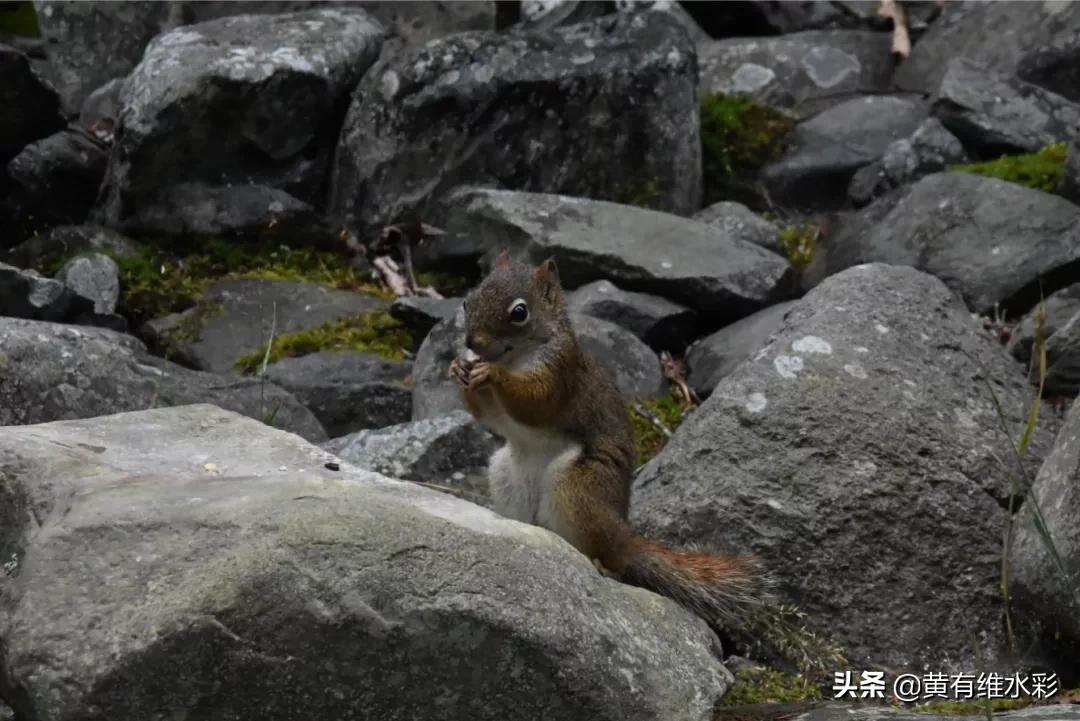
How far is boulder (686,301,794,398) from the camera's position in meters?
7.95

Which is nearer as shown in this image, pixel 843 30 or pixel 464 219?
pixel 464 219

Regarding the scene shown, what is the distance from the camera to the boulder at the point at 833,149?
9805 millimetres

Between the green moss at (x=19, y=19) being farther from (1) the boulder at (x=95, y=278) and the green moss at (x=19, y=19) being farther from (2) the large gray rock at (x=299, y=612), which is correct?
(2) the large gray rock at (x=299, y=612)

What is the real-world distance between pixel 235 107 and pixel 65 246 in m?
1.23

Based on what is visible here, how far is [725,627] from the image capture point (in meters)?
5.68

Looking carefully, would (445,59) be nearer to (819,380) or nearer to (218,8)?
(218,8)

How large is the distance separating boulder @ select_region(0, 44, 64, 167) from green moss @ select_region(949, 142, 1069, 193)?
5001mm

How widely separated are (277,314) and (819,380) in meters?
3.26

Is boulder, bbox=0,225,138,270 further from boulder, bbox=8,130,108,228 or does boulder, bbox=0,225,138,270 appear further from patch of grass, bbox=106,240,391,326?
boulder, bbox=8,130,108,228

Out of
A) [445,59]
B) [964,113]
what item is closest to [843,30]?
[964,113]

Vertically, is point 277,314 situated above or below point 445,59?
below

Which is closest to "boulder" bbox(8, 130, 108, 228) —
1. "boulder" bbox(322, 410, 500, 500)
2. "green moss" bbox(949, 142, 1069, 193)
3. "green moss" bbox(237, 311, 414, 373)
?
"green moss" bbox(237, 311, 414, 373)

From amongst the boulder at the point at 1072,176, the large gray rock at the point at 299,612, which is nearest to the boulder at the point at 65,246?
the large gray rock at the point at 299,612

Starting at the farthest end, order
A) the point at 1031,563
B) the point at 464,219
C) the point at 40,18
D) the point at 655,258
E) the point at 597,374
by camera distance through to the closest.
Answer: the point at 40,18 → the point at 464,219 → the point at 655,258 → the point at 597,374 → the point at 1031,563
